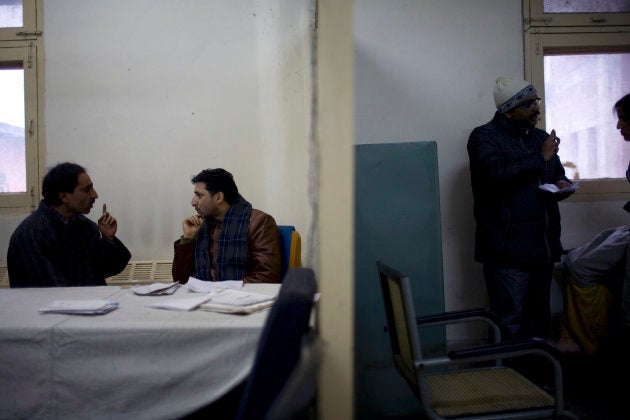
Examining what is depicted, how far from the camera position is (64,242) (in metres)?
2.16

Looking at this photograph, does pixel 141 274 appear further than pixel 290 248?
Yes

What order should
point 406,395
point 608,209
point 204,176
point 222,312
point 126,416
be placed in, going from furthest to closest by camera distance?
point 608,209 → point 204,176 → point 406,395 → point 222,312 → point 126,416

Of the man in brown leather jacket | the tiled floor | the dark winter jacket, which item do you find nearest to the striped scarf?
the man in brown leather jacket

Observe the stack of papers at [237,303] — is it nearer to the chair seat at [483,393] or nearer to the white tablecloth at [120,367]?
the white tablecloth at [120,367]

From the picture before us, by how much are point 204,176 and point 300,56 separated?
106 cm

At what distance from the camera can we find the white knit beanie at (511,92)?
86.3 inches

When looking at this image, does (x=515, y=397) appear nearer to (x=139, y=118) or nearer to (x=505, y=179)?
(x=505, y=179)

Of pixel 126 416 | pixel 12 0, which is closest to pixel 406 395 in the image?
pixel 126 416

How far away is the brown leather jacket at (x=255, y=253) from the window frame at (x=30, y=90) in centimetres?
123

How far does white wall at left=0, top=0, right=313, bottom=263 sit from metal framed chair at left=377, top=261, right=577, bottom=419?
1568mm

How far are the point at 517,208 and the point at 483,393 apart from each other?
1032mm

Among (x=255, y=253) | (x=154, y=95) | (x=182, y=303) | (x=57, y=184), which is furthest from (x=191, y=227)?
(x=154, y=95)

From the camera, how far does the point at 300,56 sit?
9.52ft

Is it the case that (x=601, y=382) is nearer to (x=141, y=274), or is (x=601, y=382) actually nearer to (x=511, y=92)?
(x=511, y=92)
